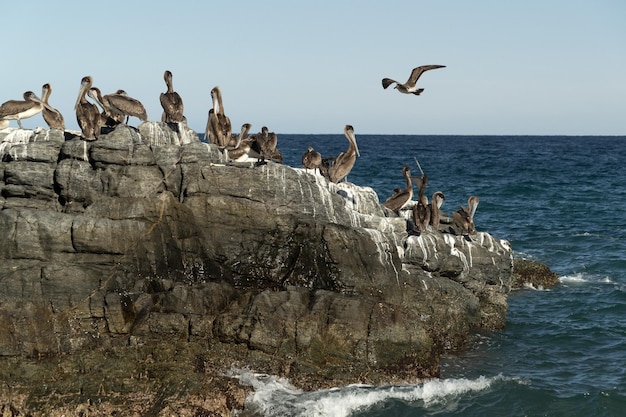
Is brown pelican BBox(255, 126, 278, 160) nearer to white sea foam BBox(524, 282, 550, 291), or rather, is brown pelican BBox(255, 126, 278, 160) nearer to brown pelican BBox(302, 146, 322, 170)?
brown pelican BBox(302, 146, 322, 170)

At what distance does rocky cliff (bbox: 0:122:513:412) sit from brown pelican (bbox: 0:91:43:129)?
0.57 meters

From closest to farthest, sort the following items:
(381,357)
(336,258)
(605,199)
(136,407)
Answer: (136,407) → (381,357) → (336,258) → (605,199)

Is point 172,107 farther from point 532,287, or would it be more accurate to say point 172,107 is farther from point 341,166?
point 532,287

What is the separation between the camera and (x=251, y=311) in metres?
15.6

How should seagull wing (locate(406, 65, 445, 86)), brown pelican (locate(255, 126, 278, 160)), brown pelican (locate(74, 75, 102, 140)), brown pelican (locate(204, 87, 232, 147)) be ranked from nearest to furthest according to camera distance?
brown pelican (locate(74, 75, 102, 140)) → brown pelican (locate(255, 126, 278, 160)) → seagull wing (locate(406, 65, 445, 86)) → brown pelican (locate(204, 87, 232, 147))

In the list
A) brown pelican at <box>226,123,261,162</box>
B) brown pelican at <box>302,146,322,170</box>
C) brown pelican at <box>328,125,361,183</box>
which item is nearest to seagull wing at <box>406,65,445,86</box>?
brown pelican at <box>328,125,361,183</box>

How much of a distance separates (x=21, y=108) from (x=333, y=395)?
35.8ft

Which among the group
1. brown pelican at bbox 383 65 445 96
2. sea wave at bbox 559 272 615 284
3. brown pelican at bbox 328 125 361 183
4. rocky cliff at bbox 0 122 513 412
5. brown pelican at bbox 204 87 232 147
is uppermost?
brown pelican at bbox 383 65 445 96

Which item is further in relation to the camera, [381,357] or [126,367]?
[381,357]

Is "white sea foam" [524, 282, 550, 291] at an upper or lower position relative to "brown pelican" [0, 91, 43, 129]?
lower

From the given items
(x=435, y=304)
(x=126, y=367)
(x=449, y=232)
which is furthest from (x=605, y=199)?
(x=126, y=367)

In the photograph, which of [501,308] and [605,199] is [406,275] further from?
[605,199]

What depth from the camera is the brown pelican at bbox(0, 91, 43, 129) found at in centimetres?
1962

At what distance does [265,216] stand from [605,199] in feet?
103
